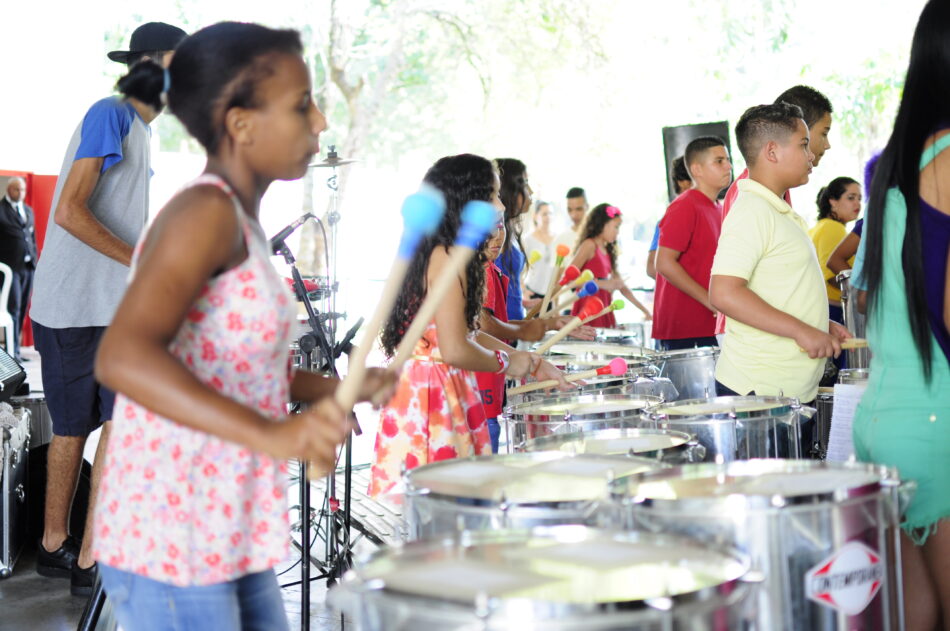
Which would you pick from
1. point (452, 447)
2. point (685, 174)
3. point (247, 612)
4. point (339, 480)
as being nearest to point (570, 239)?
point (685, 174)

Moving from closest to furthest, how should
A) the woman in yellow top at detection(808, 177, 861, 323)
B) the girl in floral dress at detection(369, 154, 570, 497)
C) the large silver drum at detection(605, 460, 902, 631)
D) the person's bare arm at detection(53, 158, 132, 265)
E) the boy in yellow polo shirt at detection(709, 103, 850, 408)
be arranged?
the large silver drum at detection(605, 460, 902, 631)
the boy in yellow polo shirt at detection(709, 103, 850, 408)
the girl in floral dress at detection(369, 154, 570, 497)
the person's bare arm at detection(53, 158, 132, 265)
the woman in yellow top at detection(808, 177, 861, 323)

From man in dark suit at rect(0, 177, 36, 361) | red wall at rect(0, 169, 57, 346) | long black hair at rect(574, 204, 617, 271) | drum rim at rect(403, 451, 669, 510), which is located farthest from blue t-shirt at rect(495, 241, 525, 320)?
red wall at rect(0, 169, 57, 346)

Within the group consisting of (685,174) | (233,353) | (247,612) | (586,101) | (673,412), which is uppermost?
(586,101)

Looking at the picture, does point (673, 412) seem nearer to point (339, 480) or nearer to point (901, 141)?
point (901, 141)

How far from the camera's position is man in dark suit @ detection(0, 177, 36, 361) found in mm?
9688

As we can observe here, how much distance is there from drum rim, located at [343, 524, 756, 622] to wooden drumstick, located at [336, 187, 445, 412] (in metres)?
0.20

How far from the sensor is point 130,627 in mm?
1320

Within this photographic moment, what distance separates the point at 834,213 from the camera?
6.07 meters

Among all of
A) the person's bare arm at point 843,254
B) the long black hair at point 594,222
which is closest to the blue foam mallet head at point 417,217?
the person's bare arm at point 843,254

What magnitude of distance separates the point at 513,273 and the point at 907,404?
2545mm

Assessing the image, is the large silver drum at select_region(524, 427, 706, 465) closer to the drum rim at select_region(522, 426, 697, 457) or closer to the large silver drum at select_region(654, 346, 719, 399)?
the drum rim at select_region(522, 426, 697, 457)

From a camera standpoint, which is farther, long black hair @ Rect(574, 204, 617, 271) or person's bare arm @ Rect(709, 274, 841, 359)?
long black hair @ Rect(574, 204, 617, 271)

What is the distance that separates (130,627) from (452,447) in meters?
1.47

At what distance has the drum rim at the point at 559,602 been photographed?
1.08 meters
